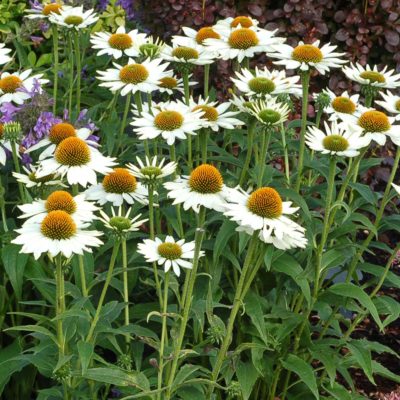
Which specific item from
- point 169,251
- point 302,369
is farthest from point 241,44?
point 302,369

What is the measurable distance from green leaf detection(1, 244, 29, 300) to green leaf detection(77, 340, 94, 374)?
42 cm

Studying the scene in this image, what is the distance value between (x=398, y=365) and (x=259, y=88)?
1.49 m

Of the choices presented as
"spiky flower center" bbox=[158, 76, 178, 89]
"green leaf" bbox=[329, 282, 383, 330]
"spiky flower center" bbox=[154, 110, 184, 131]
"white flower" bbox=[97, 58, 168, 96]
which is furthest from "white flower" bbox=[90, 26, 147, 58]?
"green leaf" bbox=[329, 282, 383, 330]

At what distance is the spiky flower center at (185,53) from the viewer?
267 cm

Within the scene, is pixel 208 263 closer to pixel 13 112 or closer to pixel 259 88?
pixel 259 88

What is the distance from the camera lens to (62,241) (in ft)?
6.09

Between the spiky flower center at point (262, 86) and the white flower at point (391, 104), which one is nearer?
the spiky flower center at point (262, 86)

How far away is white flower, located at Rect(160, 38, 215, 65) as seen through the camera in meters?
2.67

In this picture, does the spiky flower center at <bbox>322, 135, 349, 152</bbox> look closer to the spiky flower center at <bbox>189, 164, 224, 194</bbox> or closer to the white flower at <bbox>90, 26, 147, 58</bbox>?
the spiky flower center at <bbox>189, 164, 224, 194</bbox>

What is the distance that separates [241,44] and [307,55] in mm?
250

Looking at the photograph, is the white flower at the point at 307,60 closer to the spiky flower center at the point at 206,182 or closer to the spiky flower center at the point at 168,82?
the spiky flower center at the point at 168,82

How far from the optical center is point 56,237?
186 cm

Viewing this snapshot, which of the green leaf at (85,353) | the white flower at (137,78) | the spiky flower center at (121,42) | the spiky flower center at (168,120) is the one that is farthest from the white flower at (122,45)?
the green leaf at (85,353)

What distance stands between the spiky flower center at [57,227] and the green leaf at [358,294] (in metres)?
0.89
